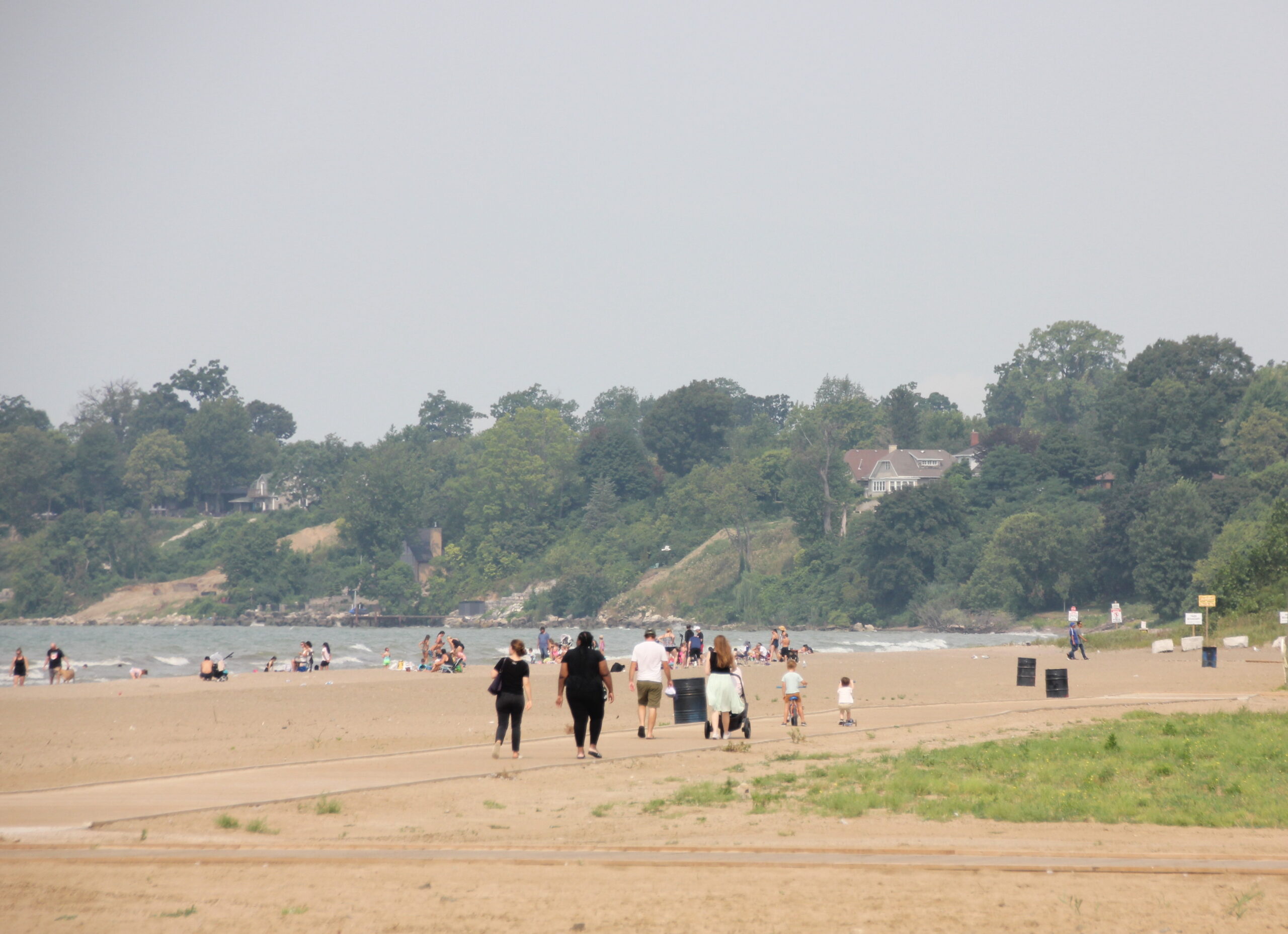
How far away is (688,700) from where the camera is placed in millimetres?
20047

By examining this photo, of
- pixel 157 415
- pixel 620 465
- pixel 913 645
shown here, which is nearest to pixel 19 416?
pixel 157 415

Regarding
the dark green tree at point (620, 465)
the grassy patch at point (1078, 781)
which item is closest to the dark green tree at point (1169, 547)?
the dark green tree at point (620, 465)

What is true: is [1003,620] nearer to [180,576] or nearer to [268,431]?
[180,576]

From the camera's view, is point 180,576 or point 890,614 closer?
point 890,614

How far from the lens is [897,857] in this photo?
915cm

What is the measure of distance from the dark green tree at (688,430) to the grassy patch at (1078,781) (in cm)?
12051

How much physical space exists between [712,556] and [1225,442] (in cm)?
4863

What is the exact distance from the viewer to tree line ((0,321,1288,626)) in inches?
3706

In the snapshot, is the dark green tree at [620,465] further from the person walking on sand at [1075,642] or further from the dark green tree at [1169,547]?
the person walking on sand at [1075,642]

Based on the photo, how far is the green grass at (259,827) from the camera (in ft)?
33.6

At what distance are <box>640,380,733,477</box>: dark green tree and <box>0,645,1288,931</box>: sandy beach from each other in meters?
118

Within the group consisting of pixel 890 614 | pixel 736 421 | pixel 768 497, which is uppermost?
pixel 736 421

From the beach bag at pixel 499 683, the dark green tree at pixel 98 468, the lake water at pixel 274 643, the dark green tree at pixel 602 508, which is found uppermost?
the dark green tree at pixel 98 468

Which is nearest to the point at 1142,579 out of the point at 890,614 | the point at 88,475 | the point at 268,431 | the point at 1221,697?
the point at 890,614
